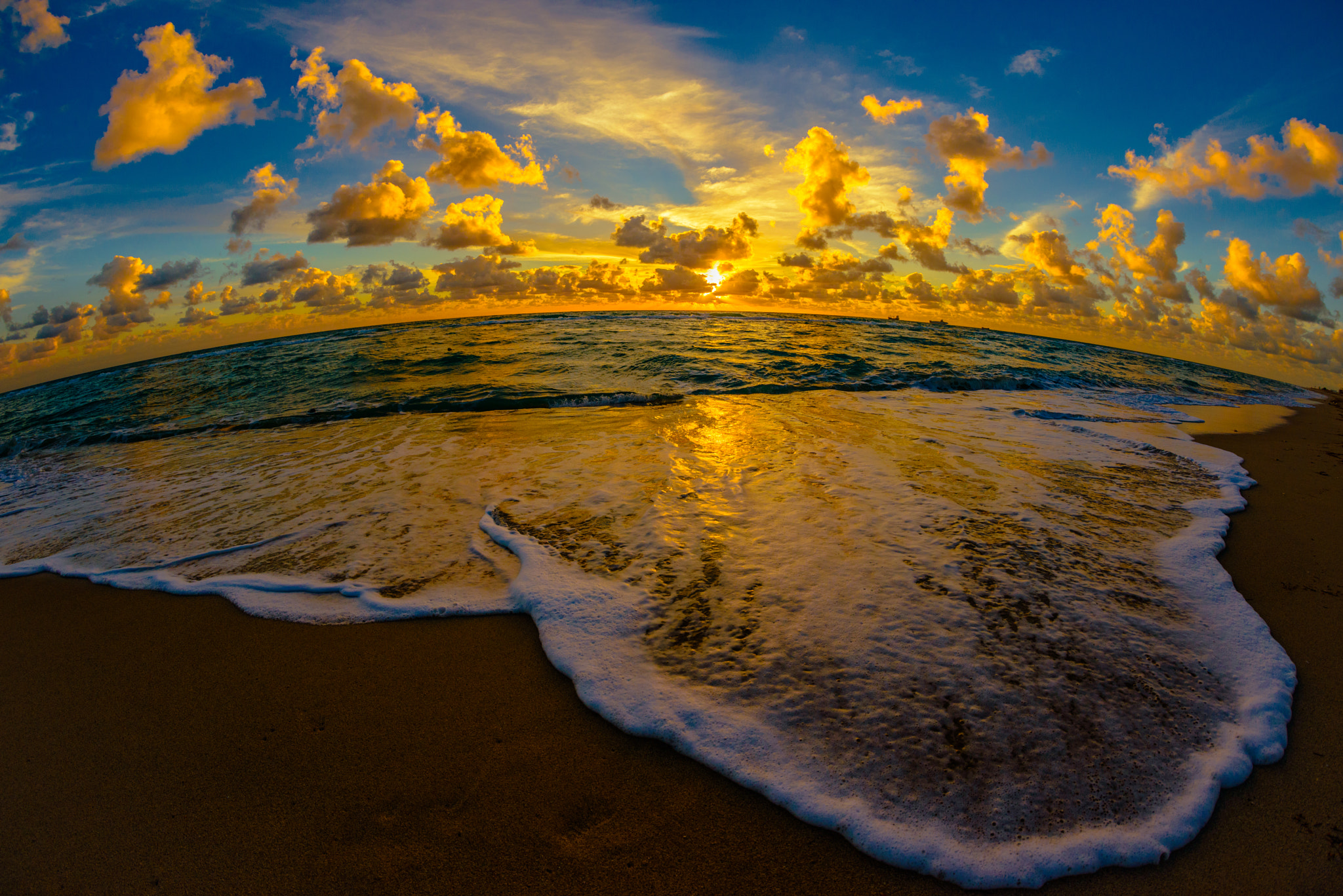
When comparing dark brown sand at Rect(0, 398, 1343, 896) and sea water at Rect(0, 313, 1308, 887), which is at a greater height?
sea water at Rect(0, 313, 1308, 887)

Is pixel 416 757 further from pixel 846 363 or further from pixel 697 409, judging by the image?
pixel 846 363

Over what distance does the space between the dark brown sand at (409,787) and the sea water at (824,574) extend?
5.2 inches

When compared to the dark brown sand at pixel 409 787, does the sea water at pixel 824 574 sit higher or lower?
higher

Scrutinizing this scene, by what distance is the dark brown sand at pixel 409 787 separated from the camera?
1883 mm

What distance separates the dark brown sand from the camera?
74.1 inches

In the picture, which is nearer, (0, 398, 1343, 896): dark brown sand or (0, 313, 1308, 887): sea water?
(0, 398, 1343, 896): dark brown sand

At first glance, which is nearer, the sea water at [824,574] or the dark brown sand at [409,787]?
the dark brown sand at [409,787]

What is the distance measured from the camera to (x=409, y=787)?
223 cm

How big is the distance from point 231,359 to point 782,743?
38.4 metres

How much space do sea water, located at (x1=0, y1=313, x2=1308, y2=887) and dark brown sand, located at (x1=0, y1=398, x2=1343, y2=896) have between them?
13 cm

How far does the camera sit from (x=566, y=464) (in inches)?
252

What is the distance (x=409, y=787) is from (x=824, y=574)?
2.72m

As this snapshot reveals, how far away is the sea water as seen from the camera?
2.19 meters

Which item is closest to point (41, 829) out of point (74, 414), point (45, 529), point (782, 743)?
point (782, 743)
